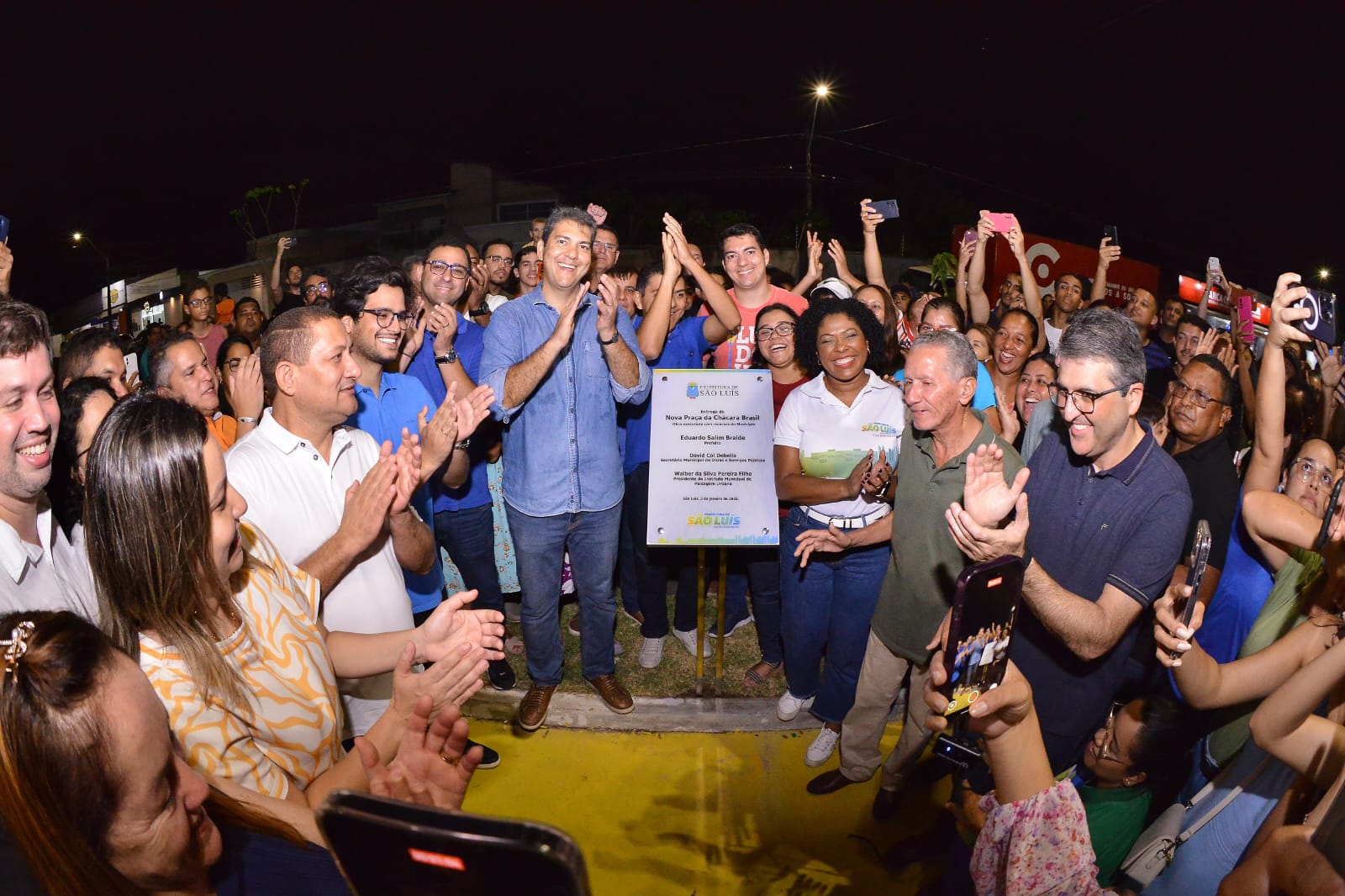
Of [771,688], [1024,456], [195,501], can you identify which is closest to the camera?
[195,501]

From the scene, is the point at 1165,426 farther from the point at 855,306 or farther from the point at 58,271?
the point at 58,271

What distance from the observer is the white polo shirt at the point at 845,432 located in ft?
13.2

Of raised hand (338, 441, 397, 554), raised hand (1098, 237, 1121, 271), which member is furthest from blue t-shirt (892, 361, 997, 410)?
raised hand (1098, 237, 1121, 271)

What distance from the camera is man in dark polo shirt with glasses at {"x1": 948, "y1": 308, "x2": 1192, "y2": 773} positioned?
2.54 metres

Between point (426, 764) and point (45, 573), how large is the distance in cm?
135

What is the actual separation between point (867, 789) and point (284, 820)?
3.01 meters

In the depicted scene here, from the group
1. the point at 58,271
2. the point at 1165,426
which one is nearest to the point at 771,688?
the point at 1165,426

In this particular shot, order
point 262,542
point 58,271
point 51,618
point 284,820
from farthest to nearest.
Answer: point 58,271, point 262,542, point 284,820, point 51,618

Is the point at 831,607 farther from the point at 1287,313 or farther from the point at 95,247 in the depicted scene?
the point at 95,247

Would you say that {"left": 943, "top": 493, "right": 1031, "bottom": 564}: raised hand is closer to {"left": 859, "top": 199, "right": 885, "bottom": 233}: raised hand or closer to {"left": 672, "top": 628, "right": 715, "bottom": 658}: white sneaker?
{"left": 672, "top": 628, "right": 715, "bottom": 658}: white sneaker

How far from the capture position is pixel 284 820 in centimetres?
175

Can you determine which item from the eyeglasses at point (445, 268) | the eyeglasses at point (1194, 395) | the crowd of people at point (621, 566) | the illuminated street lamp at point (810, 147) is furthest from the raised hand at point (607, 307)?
the illuminated street lamp at point (810, 147)

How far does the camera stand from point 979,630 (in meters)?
1.81

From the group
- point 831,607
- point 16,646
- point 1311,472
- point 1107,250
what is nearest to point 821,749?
point 831,607
